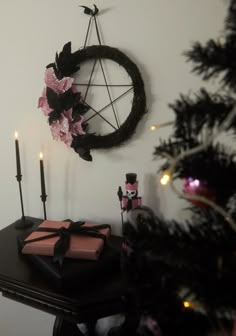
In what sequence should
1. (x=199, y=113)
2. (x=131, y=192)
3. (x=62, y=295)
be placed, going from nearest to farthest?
1. (x=199, y=113)
2. (x=62, y=295)
3. (x=131, y=192)

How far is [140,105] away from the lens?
988 mm

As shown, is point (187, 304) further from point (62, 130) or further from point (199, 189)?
Result: point (62, 130)

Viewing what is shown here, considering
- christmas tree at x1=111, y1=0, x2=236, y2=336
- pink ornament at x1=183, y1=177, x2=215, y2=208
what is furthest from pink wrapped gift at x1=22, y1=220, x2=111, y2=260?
pink ornament at x1=183, y1=177, x2=215, y2=208

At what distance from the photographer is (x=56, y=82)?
1.06m

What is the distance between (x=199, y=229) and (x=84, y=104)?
29.1 inches

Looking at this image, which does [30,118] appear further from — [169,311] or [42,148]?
[169,311]

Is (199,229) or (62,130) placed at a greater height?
(62,130)

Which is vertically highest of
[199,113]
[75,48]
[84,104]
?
[75,48]

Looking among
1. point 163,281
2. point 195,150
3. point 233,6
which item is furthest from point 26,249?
point 233,6

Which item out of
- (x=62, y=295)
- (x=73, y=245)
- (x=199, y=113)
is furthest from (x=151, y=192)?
(x=199, y=113)

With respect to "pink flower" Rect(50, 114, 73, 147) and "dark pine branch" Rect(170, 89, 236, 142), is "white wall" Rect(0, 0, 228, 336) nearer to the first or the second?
"pink flower" Rect(50, 114, 73, 147)

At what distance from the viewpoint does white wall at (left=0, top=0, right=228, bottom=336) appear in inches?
37.0

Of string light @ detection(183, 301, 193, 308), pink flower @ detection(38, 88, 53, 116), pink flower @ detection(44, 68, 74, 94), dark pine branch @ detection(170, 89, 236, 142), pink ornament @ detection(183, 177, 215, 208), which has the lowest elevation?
string light @ detection(183, 301, 193, 308)

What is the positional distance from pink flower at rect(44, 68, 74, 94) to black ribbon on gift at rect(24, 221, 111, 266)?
0.46 meters
